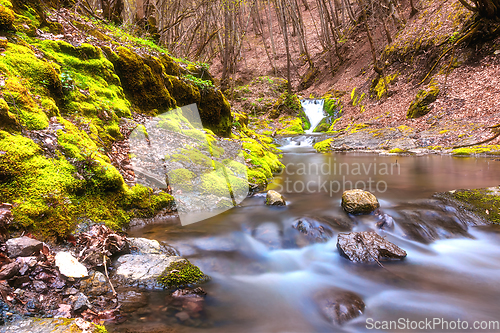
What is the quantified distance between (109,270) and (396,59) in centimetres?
2135

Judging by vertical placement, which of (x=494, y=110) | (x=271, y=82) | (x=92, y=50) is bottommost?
(x=494, y=110)

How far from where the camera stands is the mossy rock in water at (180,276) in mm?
2779

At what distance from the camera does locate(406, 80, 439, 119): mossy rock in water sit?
13.1 m

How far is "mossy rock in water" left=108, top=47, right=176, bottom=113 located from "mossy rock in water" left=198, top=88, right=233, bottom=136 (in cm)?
182

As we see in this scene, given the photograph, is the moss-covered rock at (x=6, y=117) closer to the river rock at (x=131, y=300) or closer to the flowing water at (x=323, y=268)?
the flowing water at (x=323, y=268)

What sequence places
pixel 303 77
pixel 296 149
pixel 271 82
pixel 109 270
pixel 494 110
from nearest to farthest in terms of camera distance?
pixel 109 270
pixel 494 110
pixel 296 149
pixel 271 82
pixel 303 77

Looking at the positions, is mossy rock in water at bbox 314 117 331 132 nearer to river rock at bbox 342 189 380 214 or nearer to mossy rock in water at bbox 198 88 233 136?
mossy rock in water at bbox 198 88 233 136

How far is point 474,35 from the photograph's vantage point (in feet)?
41.3

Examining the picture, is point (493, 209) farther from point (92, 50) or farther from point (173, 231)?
point (92, 50)

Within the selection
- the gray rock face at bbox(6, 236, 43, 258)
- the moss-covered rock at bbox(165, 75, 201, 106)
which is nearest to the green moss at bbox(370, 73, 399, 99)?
the moss-covered rock at bbox(165, 75, 201, 106)

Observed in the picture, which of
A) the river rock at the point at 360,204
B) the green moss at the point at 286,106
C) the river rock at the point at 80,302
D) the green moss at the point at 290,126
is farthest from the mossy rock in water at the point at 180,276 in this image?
the green moss at the point at 286,106

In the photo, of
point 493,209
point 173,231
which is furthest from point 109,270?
point 493,209

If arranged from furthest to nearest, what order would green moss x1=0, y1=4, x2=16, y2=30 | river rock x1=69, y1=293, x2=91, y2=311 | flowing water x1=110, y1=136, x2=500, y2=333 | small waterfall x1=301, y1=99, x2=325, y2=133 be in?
1. small waterfall x1=301, y1=99, x2=325, y2=133
2. green moss x1=0, y1=4, x2=16, y2=30
3. flowing water x1=110, y1=136, x2=500, y2=333
4. river rock x1=69, y1=293, x2=91, y2=311

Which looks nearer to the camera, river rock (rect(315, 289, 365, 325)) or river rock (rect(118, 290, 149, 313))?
river rock (rect(118, 290, 149, 313))
